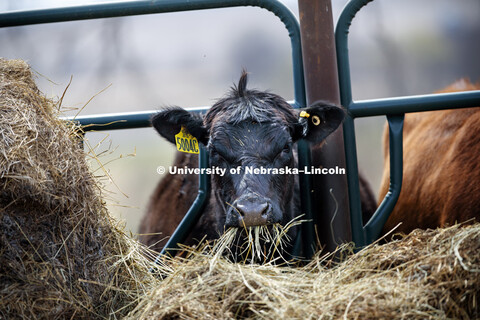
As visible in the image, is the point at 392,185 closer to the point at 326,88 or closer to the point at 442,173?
the point at 326,88

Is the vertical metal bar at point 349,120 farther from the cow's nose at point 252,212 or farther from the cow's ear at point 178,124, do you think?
the cow's ear at point 178,124

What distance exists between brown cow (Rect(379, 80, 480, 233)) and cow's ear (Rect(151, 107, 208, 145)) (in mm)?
1965

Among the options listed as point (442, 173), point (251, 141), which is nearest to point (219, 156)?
point (251, 141)

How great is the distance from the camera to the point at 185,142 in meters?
3.79

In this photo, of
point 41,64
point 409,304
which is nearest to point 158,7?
point 409,304

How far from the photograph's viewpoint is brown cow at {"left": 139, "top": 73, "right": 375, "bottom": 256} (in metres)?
3.08

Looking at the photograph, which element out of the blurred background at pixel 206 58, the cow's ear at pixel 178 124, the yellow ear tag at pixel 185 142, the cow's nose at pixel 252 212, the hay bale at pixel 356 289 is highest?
the blurred background at pixel 206 58

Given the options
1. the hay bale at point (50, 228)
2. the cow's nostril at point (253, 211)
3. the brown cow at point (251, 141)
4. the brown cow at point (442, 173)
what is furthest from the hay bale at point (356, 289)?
the brown cow at point (442, 173)

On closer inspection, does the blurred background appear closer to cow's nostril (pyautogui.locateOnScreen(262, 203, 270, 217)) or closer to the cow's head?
the cow's head

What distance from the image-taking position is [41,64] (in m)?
11.0

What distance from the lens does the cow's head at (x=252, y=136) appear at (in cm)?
320

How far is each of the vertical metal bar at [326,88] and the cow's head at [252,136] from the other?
0.17 meters

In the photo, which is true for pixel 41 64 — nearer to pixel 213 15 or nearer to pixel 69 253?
pixel 213 15

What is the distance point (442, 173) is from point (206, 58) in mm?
9137
